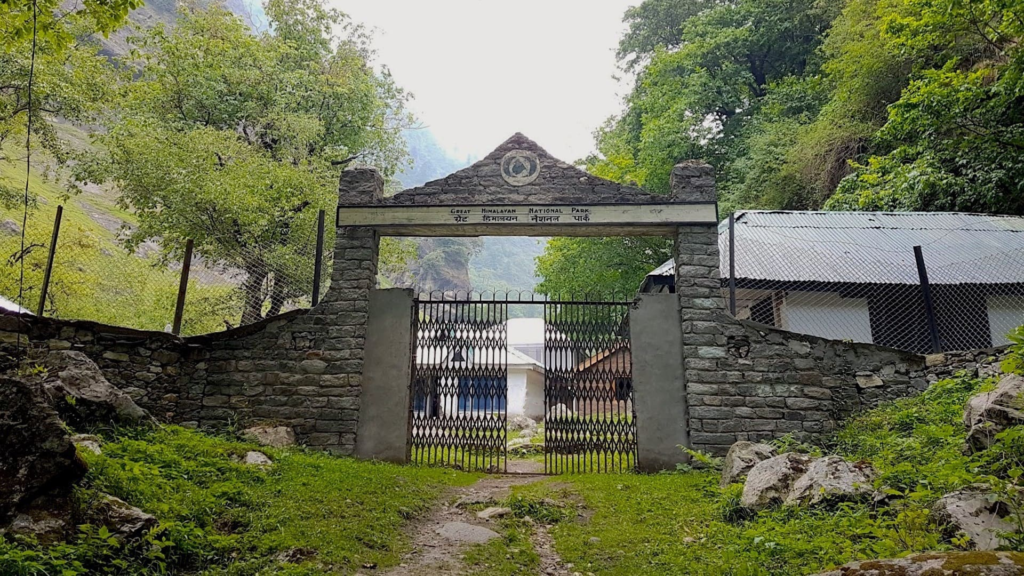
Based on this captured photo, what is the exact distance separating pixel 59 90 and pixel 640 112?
1977 centimetres

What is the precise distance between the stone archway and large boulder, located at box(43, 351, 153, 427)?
2.71 meters

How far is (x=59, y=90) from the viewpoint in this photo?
13352 mm

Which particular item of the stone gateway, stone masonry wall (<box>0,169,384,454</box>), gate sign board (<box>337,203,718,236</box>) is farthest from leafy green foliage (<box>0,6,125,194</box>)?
gate sign board (<box>337,203,718,236</box>)

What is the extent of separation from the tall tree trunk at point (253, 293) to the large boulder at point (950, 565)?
10945 millimetres

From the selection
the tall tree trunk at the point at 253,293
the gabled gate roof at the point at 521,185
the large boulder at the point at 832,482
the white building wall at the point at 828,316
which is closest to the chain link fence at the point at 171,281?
the tall tree trunk at the point at 253,293

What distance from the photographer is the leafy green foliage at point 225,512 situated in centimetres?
328

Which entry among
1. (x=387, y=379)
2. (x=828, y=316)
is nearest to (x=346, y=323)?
(x=387, y=379)

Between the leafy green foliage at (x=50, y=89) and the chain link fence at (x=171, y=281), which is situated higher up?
the leafy green foliage at (x=50, y=89)

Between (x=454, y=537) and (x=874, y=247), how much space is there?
34.8 ft

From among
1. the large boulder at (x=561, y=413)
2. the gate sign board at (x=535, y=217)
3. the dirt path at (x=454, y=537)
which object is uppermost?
the gate sign board at (x=535, y=217)

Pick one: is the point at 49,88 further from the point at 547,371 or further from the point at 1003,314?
the point at 1003,314

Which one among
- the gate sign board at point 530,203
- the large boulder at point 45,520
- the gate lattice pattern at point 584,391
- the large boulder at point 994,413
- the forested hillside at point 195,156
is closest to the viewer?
the large boulder at point 45,520

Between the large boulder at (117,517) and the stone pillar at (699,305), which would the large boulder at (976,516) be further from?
the large boulder at (117,517)

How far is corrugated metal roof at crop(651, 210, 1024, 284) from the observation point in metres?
10.7
